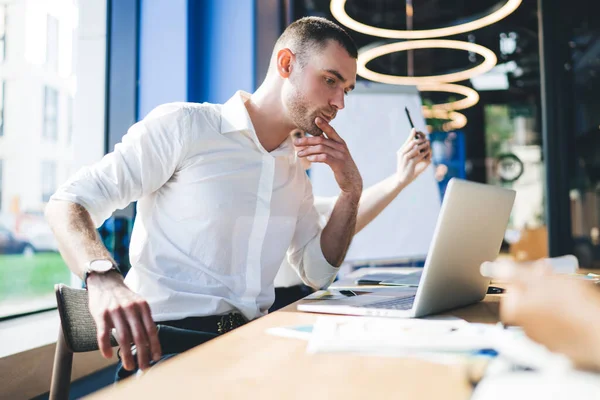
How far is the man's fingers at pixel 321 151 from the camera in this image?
1.62 meters

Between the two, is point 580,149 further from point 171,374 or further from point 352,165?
point 171,374

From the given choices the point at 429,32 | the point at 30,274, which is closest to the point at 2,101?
the point at 30,274

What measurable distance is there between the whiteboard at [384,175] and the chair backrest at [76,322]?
2498 millimetres

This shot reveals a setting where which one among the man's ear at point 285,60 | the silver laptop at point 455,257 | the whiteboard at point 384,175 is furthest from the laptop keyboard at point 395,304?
the whiteboard at point 384,175

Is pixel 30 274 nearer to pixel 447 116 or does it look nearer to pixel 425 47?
pixel 425 47

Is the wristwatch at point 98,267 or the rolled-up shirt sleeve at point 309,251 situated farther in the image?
the rolled-up shirt sleeve at point 309,251

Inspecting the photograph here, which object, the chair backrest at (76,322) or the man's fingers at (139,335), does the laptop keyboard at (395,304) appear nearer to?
the man's fingers at (139,335)

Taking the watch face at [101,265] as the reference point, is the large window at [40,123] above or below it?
above

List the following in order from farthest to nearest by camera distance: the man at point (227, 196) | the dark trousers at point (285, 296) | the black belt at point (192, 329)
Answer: the dark trousers at point (285, 296) → the man at point (227, 196) → the black belt at point (192, 329)

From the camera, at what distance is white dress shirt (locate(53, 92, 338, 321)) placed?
146cm

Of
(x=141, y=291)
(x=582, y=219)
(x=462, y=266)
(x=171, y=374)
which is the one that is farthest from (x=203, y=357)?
(x=582, y=219)

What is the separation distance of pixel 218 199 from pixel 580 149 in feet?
12.9

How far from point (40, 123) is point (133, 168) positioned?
162cm

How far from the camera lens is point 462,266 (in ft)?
3.82
